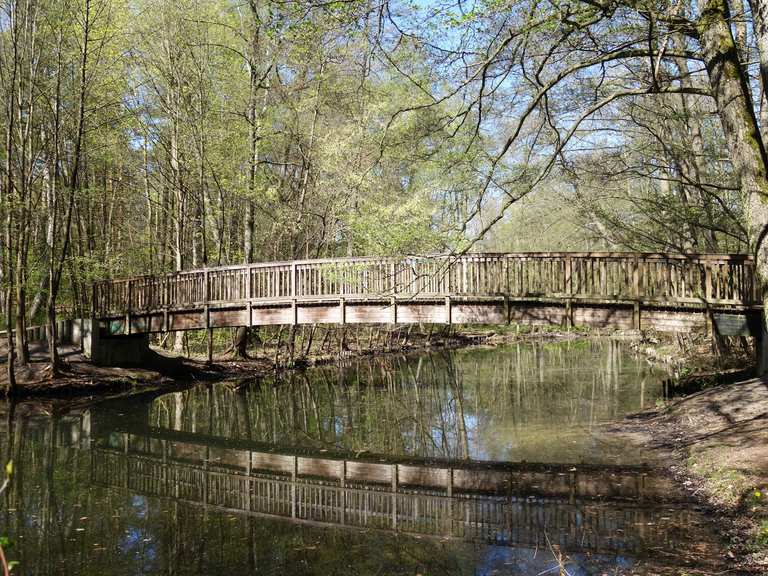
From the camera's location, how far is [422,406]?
1358 centimetres

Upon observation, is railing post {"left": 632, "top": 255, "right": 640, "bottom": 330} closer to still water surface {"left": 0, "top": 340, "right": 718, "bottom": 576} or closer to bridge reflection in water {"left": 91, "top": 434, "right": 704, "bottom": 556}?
still water surface {"left": 0, "top": 340, "right": 718, "bottom": 576}

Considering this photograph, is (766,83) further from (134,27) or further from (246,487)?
(134,27)

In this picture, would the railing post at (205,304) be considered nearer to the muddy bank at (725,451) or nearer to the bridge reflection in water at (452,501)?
the bridge reflection in water at (452,501)

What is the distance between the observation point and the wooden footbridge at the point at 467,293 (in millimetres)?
10625

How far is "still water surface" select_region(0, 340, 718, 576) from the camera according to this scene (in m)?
5.31

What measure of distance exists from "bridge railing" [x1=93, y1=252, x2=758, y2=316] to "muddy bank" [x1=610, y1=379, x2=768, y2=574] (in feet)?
6.55

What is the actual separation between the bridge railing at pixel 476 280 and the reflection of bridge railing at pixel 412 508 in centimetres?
254

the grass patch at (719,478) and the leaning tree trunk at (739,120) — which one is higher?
the leaning tree trunk at (739,120)

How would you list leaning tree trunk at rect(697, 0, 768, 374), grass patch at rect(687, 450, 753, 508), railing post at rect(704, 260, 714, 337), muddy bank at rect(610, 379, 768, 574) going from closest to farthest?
muddy bank at rect(610, 379, 768, 574) < grass patch at rect(687, 450, 753, 508) < leaning tree trunk at rect(697, 0, 768, 374) < railing post at rect(704, 260, 714, 337)

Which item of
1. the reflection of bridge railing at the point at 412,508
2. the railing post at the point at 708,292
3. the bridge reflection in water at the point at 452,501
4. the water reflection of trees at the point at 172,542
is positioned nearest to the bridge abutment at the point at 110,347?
the bridge reflection in water at the point at 452,501

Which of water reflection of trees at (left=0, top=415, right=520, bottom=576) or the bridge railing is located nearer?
water reflection of trees at (left=0, top=415, right=520, bottom=576)

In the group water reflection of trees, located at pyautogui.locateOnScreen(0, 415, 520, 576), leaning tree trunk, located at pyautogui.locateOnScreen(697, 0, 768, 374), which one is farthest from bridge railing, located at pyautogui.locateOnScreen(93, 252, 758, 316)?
leaning tree trunk, located at pyautogui.locateOnScreen(697, 0, 768, 374)

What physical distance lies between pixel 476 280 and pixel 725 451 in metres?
6.33

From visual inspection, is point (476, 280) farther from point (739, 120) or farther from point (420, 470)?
point (739, 120)
